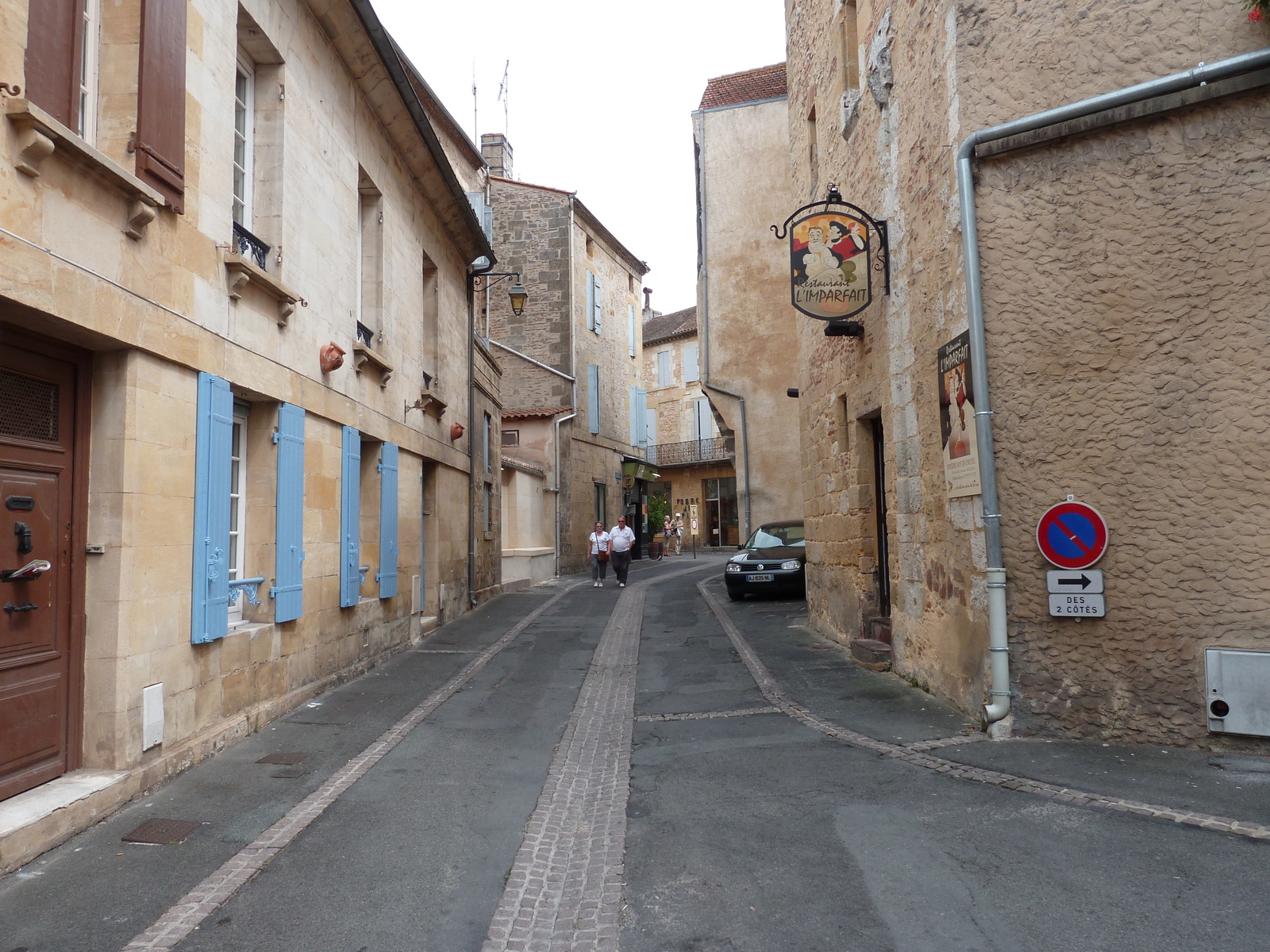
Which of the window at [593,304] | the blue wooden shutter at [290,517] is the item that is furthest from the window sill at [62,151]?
the window at [593,304]

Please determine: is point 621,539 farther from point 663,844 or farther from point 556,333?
point 663,844

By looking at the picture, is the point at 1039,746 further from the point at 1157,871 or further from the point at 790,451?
the point at 790,451

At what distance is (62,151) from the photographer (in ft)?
13.3

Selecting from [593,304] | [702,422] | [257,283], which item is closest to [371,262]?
[257,283]

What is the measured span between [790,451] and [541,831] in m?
13.9

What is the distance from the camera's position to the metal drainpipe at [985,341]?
5.36 metres

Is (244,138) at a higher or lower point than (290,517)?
higher

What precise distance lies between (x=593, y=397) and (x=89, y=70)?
69.9ft

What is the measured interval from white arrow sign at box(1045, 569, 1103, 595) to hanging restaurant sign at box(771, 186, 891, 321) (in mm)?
3149

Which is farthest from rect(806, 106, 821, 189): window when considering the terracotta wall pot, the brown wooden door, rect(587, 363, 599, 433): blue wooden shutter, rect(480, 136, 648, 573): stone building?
rect(587, 363, 599, 433): blue wooden shutter

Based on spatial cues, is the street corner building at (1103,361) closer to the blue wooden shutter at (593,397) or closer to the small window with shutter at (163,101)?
Result: the small window with shutter at (163,101)

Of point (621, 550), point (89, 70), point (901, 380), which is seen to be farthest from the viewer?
point (621, 550)

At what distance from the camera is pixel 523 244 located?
24984 millimetres

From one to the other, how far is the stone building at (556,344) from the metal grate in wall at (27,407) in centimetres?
1815
